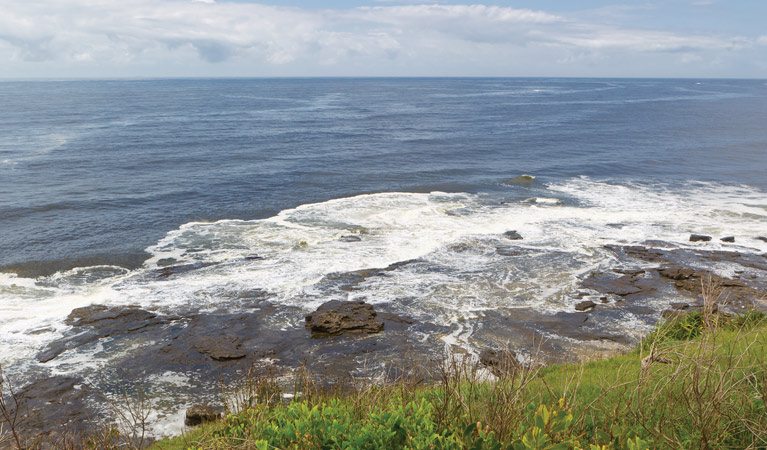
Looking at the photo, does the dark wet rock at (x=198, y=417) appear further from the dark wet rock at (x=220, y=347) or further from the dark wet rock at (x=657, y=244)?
the dark wet rock at (x=657, y=244)

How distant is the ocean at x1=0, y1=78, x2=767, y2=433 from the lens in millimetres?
22203

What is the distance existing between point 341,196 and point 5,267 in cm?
2254

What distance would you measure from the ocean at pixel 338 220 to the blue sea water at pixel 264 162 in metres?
0.29

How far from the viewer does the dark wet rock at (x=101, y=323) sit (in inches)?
744

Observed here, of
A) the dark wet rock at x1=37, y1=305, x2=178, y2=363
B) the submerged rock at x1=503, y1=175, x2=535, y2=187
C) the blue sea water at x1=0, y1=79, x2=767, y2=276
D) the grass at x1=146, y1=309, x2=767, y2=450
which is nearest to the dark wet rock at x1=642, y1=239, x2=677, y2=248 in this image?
the blue sea water at x1=0, y1=79, x2=767, y2=276

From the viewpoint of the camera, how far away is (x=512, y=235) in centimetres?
3120

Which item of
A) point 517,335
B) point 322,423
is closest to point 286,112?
point 517,335

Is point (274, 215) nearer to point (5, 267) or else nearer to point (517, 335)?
point (5, 267)

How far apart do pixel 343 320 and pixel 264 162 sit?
121 ft

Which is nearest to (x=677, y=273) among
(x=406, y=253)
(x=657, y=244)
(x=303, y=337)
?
(x=657, y=244)

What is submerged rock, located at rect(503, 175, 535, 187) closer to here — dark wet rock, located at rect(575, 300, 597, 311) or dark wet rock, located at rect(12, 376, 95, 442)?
dark wet rock, located at rect(575, 300, 597, 311)

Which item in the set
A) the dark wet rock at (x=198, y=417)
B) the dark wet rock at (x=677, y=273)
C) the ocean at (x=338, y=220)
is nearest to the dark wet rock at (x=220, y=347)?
the ocean at (x=338, y=220)

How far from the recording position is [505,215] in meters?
36.1

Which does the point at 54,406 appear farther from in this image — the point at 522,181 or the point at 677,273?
the point at 522,181
